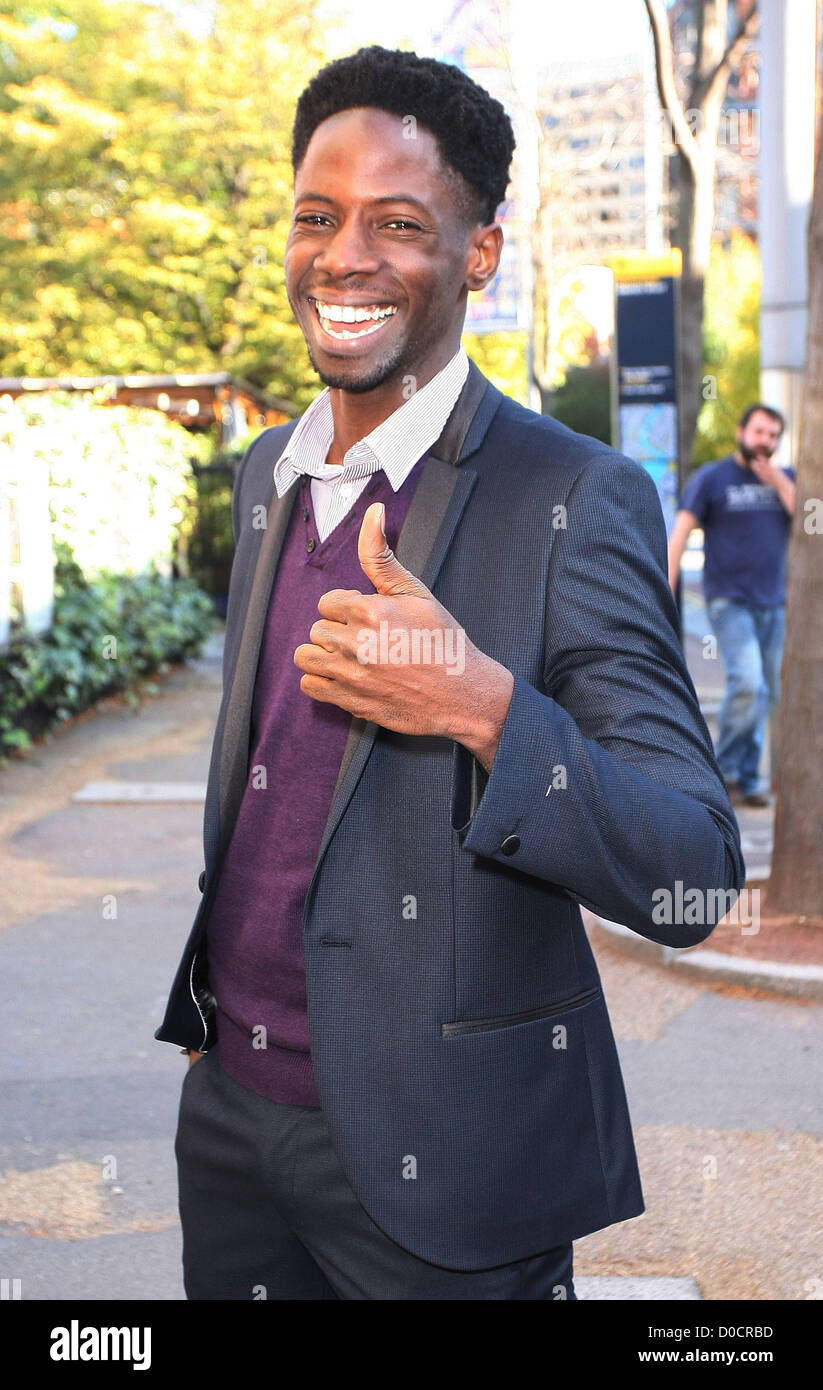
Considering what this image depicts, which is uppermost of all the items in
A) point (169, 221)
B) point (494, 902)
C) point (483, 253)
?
point (169, 221)

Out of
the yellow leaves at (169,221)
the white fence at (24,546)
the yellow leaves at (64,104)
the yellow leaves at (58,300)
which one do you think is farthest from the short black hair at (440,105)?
the yellow leaves at (58,300)

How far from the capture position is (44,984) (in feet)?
20.1

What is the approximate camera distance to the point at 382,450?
2076 mm

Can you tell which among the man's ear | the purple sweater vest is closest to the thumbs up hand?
the purple sweater vest

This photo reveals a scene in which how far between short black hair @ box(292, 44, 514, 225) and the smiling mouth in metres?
0.18

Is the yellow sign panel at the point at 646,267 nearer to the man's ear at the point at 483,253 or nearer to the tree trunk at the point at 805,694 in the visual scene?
the tree trunk at the point at 805,694

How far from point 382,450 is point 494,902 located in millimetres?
619

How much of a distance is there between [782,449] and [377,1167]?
10.3 metres

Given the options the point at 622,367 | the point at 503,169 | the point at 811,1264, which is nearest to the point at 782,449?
the point at 622,367

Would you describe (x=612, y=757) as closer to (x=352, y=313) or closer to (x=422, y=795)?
(x=422, y=795)

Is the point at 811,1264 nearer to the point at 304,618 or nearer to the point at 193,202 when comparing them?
the point at 304,618

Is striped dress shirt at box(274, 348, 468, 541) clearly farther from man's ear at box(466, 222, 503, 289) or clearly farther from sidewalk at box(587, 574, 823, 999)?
sidewalk at box(587, 574, 823, 999)

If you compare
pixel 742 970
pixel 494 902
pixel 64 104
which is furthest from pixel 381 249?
pixel 64 104

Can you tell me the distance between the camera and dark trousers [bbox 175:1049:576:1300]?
192 centimetres
